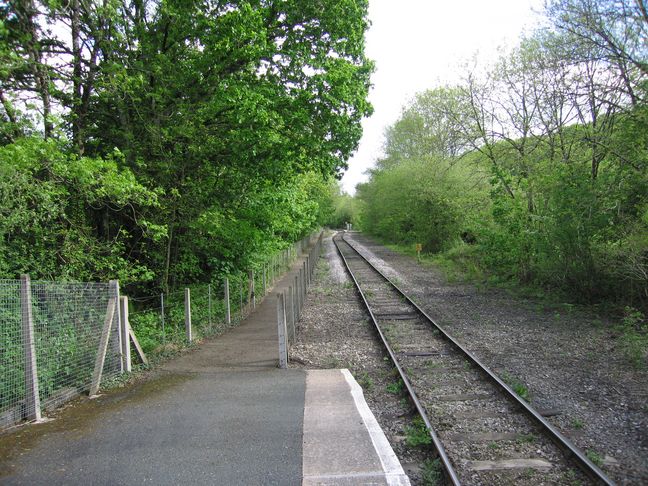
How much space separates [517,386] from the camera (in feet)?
23.2

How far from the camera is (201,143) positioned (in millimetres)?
12688

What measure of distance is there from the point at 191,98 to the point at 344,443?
9891mm

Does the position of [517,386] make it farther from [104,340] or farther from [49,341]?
[49,341]

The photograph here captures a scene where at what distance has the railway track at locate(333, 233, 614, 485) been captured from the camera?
459 centimetres

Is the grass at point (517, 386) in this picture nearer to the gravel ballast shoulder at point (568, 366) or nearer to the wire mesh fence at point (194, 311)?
the gravel ballast shoulder at point (568, 366)

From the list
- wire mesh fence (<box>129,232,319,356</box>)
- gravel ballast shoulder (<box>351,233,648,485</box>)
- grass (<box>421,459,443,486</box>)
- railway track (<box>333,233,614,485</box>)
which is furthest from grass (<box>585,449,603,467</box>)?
wire mesh fence (<box>129,232,319,356</box>)

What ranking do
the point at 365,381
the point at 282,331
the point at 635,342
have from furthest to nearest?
the point at 635,342 → the point at 282,331 → the point at 365,381

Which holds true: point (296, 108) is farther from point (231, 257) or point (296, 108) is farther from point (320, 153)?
point (231, 257)

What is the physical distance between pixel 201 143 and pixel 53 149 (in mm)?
4613

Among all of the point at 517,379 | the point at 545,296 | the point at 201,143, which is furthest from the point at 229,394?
the point at 545,296

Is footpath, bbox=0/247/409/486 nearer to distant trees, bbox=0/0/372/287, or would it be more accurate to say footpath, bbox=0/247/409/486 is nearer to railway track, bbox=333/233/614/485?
railway track, bbox=333/233/614/485

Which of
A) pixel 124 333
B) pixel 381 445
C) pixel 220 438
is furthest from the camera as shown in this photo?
pixel 124 333

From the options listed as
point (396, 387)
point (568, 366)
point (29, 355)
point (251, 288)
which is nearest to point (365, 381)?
point (396, 387)

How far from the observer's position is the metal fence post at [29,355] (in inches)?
225
